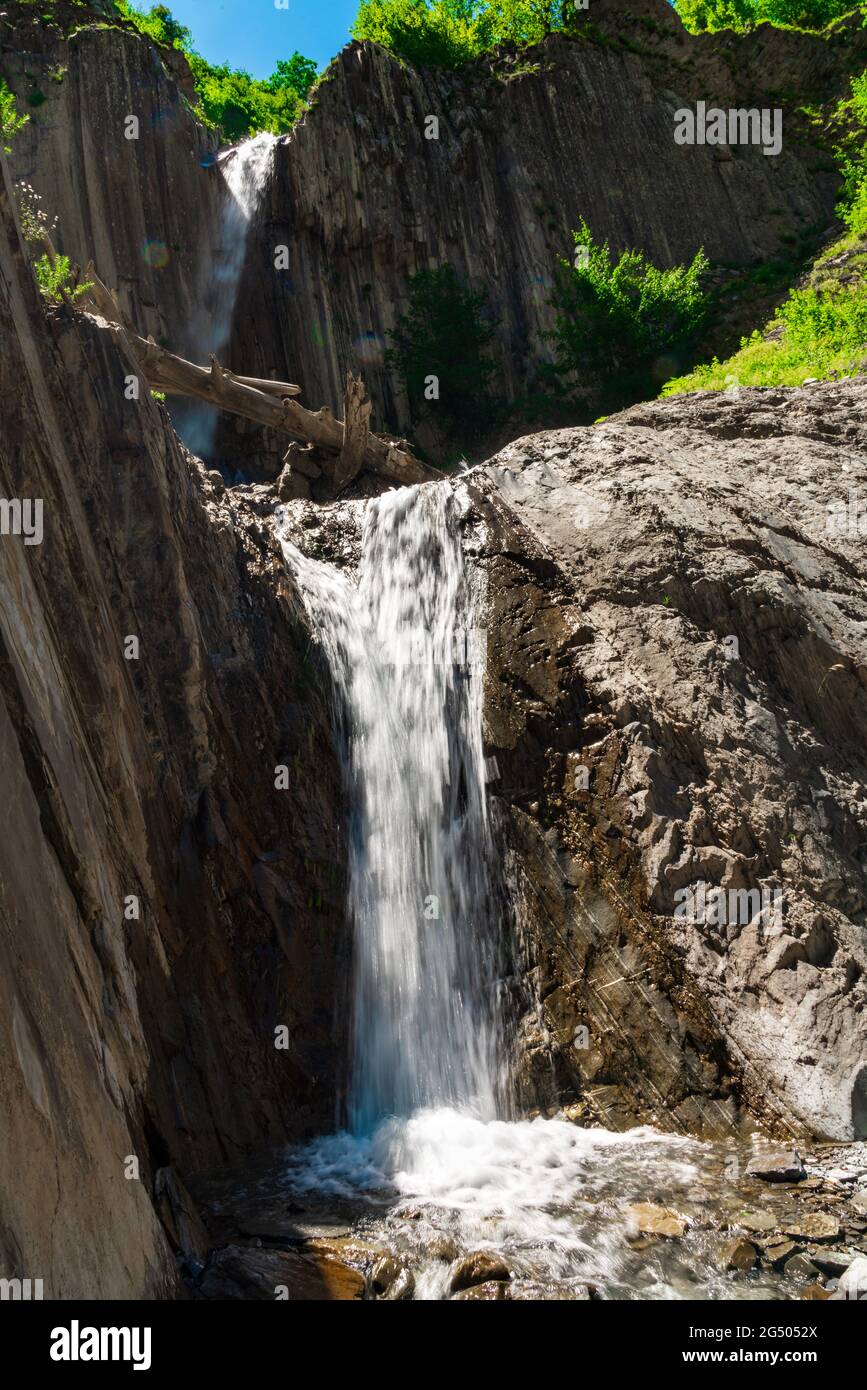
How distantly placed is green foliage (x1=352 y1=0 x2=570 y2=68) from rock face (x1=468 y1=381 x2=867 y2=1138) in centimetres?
2066

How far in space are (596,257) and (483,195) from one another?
392 cm

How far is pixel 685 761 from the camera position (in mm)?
9547

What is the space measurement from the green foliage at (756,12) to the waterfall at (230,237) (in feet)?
56.2

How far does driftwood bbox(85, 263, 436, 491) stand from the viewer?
Result: 15.1m

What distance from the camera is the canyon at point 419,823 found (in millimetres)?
5699

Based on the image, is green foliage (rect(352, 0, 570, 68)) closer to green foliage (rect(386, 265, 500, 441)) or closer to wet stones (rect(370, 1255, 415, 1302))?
green foliage (rect(386, 265, 500, 441))

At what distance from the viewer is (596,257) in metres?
24.5

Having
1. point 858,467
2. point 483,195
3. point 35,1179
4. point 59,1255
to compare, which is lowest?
point 59,1255

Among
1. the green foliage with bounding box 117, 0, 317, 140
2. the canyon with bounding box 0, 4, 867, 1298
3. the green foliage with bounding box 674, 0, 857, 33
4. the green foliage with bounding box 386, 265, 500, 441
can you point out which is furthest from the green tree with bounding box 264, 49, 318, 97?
the canyon with bounding box 0, 4, 867, 1298

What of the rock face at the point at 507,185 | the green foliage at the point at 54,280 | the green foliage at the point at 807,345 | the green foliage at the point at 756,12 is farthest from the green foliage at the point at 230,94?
the green foliage at the point at 54,280

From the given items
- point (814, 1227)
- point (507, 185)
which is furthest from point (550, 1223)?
point (507, 185)

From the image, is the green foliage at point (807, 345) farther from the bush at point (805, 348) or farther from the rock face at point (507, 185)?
the rock face at point (507, 185)
